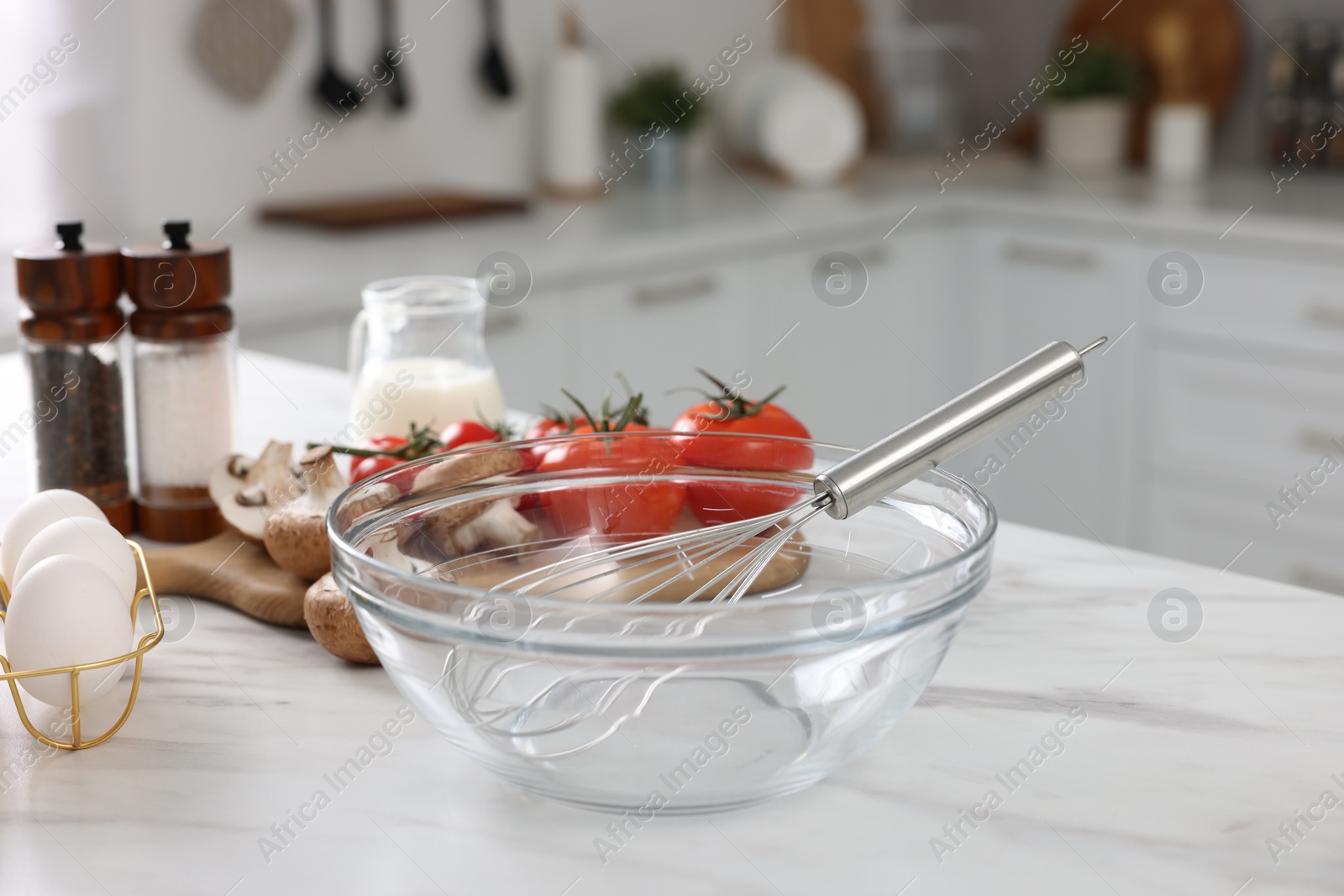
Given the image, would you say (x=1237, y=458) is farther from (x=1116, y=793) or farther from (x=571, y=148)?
(x=1116, y=793)

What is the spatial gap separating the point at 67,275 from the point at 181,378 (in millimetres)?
87

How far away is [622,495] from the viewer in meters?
0.68

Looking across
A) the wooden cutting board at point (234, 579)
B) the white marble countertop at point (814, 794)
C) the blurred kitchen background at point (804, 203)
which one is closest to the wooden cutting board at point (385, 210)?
the blurred kitchen background at point (804, 203)

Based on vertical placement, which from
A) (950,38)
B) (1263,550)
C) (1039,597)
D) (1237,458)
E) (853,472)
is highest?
(950,38)

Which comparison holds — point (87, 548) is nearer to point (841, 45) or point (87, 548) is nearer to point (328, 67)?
point (328, 67)

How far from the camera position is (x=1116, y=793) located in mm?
542

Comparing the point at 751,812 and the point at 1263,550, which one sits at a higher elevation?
the point at 751,812

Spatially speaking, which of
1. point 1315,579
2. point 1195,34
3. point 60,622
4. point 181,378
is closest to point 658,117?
point 1195,34

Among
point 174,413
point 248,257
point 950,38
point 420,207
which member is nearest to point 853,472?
point 174,413

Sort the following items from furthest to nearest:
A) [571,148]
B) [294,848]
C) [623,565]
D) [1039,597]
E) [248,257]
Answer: [571,148] < [248,257] < [1039,597] < [623,565] < [294,848]

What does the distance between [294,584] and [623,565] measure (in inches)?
7.5

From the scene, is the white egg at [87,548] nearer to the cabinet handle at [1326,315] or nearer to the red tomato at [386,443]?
the red tomato at [386,443]

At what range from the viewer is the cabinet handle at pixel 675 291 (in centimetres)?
199

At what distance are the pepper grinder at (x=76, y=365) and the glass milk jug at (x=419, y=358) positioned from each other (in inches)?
7.2
